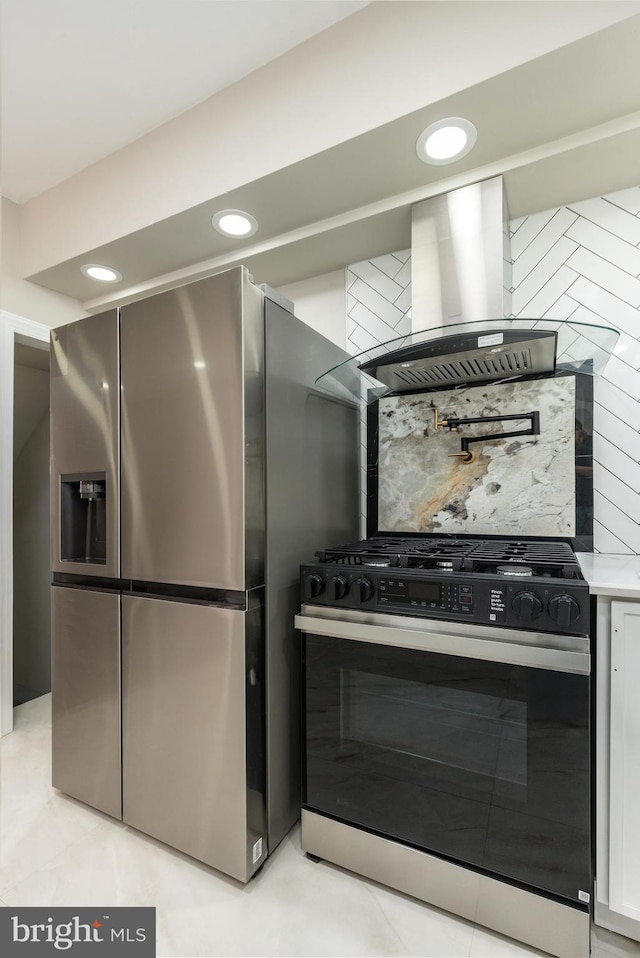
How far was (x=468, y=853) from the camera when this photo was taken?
1171mm

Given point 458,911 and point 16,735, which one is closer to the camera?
point 458,911

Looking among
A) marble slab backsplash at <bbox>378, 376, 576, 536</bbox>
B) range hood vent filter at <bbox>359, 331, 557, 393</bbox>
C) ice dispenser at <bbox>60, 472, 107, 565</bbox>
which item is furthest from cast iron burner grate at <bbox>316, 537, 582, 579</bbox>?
ice dispenser at <bbox>60, 472, 107, 565</bbox>

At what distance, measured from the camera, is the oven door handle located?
106 cm

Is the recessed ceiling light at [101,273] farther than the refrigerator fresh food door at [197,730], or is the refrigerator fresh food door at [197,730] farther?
the recessed ceiling light at [101,273]

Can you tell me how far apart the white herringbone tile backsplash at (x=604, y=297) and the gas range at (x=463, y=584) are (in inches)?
10.8

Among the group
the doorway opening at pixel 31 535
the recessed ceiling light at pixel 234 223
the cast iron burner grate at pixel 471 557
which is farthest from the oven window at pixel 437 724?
the doorway opening at pixel 31 535

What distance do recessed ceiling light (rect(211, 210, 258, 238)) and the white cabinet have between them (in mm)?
1862

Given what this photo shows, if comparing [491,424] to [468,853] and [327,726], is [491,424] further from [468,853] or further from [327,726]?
[468,853]

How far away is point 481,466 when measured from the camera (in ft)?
5.92

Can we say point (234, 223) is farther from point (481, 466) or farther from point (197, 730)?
point (197, 730)

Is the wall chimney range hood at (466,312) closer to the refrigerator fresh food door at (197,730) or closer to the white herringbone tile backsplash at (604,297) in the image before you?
the white herringbone tile backsplash at (604,297)

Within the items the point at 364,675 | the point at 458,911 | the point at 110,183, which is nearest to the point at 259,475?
the point at 364,675

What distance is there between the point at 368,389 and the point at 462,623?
1147 mm

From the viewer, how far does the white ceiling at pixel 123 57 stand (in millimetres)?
1452
